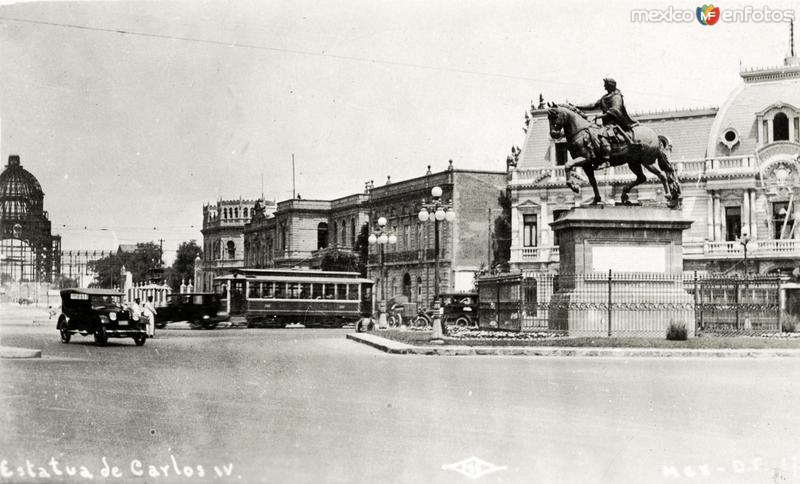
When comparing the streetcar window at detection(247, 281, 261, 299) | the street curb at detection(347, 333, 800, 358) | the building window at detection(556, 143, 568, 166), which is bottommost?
the street curb at detection(347, 333, 800, 358)

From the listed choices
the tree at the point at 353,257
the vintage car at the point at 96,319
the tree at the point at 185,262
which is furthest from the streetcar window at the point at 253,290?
the tree at the point at 185,262

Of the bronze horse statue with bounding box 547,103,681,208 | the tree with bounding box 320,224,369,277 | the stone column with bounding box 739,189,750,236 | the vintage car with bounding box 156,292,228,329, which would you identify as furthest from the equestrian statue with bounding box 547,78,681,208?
the tree with bounding box 320,224,369,277

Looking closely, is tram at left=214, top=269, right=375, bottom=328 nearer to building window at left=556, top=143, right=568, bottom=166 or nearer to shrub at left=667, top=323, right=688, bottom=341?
building window at left=556, top=143, right=568, bottom=166

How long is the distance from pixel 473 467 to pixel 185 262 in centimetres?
11067

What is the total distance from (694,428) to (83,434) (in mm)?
Answer: 5833

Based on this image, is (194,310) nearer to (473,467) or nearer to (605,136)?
(605,136)

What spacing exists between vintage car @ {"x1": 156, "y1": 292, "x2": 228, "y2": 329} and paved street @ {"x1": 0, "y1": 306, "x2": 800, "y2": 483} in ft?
77.1

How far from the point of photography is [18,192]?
14.8 metres

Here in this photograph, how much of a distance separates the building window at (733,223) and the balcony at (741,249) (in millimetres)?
1096

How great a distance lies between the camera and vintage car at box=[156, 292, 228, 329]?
3856 cm

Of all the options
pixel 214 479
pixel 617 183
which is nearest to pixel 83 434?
pixel 214 479

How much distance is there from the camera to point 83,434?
8.03 m

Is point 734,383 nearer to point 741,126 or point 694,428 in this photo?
point 694,428

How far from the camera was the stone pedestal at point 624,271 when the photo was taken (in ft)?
67.7
